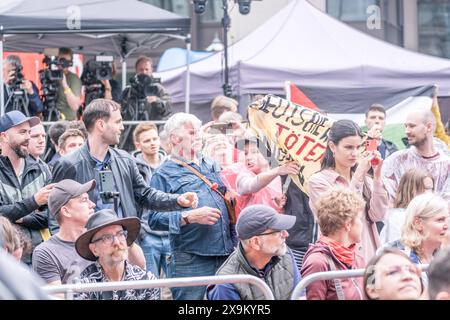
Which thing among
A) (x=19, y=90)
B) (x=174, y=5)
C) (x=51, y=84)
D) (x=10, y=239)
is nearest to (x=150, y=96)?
(x=51, y=84)

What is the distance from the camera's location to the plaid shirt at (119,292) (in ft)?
16.4

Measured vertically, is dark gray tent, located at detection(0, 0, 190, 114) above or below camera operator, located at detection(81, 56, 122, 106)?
above

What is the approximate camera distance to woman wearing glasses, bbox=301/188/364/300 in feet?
17.9

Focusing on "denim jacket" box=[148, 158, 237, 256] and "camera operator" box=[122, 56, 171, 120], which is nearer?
"denim jacket" box=[148, 158, 237, 256]

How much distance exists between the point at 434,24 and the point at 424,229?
75.3ft

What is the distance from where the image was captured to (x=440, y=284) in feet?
12.3

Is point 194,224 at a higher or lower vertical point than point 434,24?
higher

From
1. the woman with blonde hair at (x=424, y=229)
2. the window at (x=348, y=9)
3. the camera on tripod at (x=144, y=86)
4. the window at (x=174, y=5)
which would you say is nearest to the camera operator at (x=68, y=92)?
the camera on tripod at (x=144, y=86)

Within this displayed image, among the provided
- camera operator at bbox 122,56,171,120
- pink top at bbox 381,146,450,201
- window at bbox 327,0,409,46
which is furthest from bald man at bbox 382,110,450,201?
window at bbox 327,0,409,46

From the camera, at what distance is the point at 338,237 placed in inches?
225

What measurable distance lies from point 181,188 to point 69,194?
3.21ft

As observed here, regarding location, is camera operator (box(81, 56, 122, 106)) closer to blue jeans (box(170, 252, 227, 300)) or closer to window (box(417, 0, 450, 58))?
blue jeans (box(170, 252, 227, 300))

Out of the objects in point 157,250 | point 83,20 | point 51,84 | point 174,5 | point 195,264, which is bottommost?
point 157,250

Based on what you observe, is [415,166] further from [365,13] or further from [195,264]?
[365,13]
